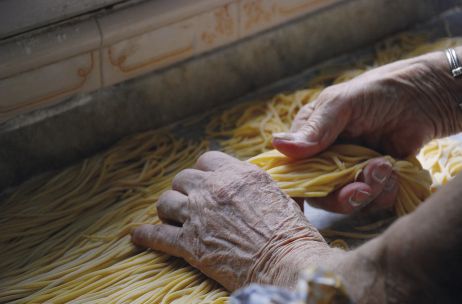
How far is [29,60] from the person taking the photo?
2.27 m

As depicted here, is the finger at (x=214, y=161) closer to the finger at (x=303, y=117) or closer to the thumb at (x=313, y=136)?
the thumb at (x=313, y=136)

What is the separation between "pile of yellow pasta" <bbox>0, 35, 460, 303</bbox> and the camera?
1939 mm

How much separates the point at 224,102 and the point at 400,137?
2.82ft

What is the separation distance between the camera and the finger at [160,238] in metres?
1.93

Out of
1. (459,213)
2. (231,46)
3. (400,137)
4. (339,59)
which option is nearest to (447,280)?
(459,213)

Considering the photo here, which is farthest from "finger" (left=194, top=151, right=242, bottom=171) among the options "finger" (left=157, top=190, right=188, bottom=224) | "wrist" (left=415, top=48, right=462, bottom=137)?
"wrist" (left=415, top=48, right=462, bottom=137)

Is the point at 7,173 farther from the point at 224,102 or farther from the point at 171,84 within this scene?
the point at 224,102

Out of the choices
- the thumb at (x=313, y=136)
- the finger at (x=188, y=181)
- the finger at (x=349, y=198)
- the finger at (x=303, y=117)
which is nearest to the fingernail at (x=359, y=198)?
the finger at (x=349, y=198)

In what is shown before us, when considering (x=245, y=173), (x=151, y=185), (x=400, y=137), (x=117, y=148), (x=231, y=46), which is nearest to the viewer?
(x=245, y=173)

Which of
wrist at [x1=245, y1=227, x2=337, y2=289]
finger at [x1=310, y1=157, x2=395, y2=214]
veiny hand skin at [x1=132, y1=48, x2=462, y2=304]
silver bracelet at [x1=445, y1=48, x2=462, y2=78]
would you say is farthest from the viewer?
silver bracelet at [x1=445, y1=48, x2=462, y2=78]

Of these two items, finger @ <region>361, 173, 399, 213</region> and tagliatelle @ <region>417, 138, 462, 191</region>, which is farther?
tagliatelle @ <region>417, 138, 462, 191</region>

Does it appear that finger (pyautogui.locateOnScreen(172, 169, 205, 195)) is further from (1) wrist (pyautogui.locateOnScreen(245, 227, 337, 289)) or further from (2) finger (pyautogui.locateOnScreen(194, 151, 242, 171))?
(1) wrist (pyautogui.locateOnScreen(245, 227, 337, 289))

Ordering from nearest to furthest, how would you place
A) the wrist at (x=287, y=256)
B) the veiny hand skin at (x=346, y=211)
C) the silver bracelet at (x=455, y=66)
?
the veiny hand skin at (x=346, y=211)
the wrist at (x=287, y=256)
the silver bracelet at (x=455, y=66)

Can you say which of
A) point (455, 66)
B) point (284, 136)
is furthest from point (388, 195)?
point (455, 66)
